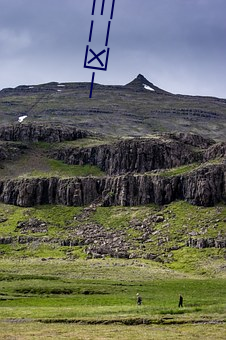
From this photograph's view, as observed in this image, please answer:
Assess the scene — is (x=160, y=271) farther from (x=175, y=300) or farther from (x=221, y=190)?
(x=221, y=190)

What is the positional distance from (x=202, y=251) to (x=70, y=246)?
44430mm

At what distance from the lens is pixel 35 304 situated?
76.2m

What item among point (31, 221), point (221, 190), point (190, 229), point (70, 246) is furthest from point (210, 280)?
point (31, 221)

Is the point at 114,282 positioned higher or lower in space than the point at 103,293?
lower

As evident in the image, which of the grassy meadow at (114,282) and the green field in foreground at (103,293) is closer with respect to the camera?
Answer: the grassy meadow at (114,282)

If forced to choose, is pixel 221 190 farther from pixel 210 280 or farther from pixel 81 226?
pixel 210 280

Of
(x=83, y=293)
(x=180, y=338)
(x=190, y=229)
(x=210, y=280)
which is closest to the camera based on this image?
(x=180, y=338)

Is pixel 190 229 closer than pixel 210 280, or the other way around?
pixel 210 280

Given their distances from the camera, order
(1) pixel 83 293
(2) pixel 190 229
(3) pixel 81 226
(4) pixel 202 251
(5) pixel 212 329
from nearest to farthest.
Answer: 1. (5) pixel 212 329
2. (1) pixel 83 293
3. (4) pixel 202 251
4. (2) pixel 190 229
5. (3) pixel 81 226

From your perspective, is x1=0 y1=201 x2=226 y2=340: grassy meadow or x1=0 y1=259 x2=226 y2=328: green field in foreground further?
x1=0 y1=259 x2=226 y2=328: green field in foreground

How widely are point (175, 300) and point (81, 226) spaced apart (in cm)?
10645

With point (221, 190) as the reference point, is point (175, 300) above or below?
below

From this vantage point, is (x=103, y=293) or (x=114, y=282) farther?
(x=114, y=282)

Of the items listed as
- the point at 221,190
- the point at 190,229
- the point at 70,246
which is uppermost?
the point at 221,190
